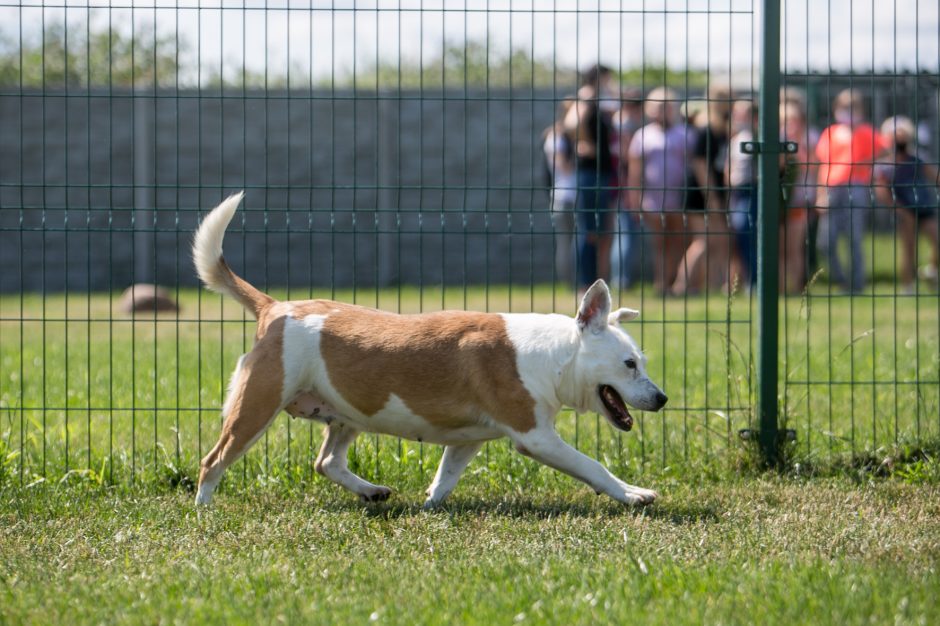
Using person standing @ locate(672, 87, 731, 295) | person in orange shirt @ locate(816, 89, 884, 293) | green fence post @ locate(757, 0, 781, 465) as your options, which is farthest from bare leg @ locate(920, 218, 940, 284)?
green fence post @ locate(757, 0, 781, 465)

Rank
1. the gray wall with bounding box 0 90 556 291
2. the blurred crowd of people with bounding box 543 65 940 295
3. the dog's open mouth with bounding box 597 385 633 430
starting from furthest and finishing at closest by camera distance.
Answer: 1. the gray wall with bounding box 0 90 556 291
2. the blurred crowd of people with bounding box 543 65 940 295
3. the dog's open mouth with bounding box 597 385 633 430

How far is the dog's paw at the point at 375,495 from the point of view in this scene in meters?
5.86

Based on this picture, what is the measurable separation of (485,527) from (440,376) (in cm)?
75

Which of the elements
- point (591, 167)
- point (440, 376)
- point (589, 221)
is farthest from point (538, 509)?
point (591, 167)

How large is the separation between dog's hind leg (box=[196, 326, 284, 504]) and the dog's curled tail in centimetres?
33

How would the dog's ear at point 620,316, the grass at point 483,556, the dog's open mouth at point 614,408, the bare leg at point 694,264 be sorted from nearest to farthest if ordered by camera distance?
the grass at point 483,556 < the dog's open mouth at point 614,408 < the dog's ear at point 620,316 < the bare leg at point 694,264

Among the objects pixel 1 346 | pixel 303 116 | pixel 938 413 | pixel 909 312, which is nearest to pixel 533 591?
pixel 938 413

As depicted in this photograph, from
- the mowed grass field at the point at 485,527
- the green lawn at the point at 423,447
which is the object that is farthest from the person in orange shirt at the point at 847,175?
the mowed grass field at the point at 485,527

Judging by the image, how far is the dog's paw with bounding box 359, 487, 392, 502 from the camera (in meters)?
5.86

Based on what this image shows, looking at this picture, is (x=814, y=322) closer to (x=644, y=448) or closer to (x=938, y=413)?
(x=938, y=413)

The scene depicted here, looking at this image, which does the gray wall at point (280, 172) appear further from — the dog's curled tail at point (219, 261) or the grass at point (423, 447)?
the dog's curled tail at point (219, 261)

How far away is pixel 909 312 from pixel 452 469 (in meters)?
9.32

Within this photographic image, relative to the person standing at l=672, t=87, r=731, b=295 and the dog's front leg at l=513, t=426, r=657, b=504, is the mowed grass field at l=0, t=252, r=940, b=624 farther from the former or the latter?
the person standing at l=672, t=87, r=731, b=295

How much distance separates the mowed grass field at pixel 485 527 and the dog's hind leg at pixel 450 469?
82 mm
